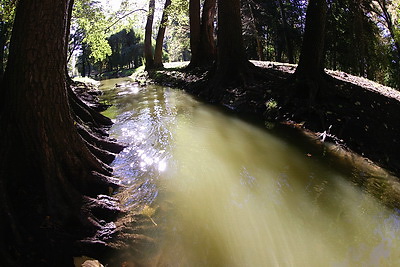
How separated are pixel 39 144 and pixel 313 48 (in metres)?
7.41

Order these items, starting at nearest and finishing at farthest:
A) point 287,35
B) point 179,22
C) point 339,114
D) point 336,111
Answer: point 339,114, point 336,111, point 287,35, point 179,22

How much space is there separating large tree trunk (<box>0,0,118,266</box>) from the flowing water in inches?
36.4

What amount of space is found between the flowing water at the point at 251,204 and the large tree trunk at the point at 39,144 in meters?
0.92

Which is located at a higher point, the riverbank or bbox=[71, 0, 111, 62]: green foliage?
bbox=[71, 0, 111, 62]: green foliage

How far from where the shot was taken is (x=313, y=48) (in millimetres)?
7629

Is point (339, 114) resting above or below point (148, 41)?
below

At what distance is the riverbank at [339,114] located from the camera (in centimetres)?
551

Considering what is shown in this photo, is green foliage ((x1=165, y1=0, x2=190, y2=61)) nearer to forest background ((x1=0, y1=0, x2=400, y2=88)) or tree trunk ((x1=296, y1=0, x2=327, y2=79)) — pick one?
forest background ((x1=0, y1=0, x2=400, y2=88))

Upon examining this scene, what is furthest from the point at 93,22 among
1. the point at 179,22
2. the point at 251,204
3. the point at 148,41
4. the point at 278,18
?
the point at 251,204

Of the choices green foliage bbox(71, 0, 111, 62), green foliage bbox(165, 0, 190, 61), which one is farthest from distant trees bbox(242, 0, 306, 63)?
green foliage bbox(71, 0, 111, 62)

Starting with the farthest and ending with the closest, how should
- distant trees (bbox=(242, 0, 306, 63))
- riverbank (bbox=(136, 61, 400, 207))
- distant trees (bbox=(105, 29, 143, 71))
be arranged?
distant trees (bbox=(105, 29, 143, 71)) → distant trees (bbox=(242, 0, 306, 63)) → riverbank (bbox=(136, 61, 400, 207))

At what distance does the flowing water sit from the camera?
2.88m

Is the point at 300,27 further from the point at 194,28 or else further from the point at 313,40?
the point at 313,40

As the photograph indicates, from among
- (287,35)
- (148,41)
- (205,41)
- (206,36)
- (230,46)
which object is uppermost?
(148,41)
